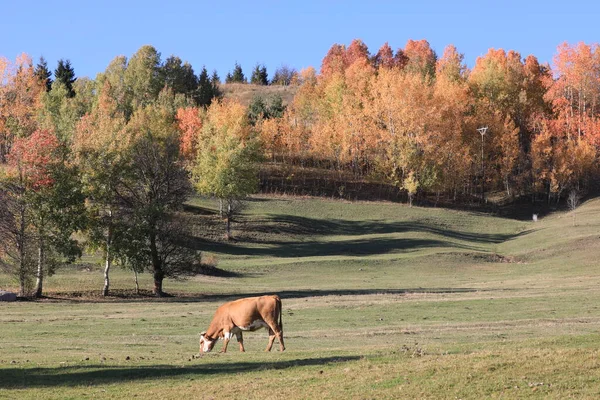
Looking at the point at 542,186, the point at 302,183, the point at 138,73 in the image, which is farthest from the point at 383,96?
the point at 138,73

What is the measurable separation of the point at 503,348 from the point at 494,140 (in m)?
97.8

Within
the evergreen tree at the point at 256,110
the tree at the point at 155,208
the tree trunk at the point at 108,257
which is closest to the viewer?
the tree trunk at the point at 108,257

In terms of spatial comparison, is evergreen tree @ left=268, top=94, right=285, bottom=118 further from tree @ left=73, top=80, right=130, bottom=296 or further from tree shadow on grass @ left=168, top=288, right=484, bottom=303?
tree shadow on grass @ left=168, top=288, right=484, bottom=303

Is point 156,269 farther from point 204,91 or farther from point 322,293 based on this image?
point 204,91

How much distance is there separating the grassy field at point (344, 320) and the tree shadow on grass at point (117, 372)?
0.18ft

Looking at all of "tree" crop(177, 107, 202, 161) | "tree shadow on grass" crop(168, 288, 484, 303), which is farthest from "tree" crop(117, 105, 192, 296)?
"tree" crop(177, 107, 202, 161)

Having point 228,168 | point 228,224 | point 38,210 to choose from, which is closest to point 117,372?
point 38,210

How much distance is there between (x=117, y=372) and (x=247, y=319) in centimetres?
531

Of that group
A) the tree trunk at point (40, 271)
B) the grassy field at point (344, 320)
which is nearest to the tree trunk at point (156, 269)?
the grassy field at point (344, 320)

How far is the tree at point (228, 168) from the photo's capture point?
8350 cm

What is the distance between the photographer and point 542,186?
115500 mm

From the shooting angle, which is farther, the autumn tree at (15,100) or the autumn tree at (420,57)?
the autumn tree at (420,57)

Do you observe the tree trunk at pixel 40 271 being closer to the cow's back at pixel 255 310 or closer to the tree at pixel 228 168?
the cow's back at pixel 255 310

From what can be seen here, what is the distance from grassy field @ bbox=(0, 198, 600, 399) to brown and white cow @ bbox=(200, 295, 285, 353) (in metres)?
0.69
